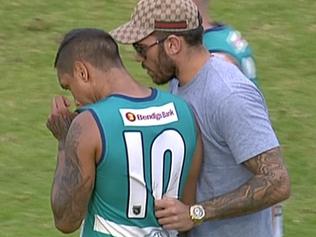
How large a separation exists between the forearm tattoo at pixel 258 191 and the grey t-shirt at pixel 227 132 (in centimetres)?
4

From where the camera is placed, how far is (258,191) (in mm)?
4547

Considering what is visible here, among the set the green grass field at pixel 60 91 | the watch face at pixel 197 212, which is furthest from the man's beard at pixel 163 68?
the green grass field at pixel 60 91

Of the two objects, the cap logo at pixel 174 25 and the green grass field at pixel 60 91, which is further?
the green grass field at pixel 60 91

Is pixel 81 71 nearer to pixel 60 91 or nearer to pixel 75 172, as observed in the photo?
pixel 75 172

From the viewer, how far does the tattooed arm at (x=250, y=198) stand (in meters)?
4.54

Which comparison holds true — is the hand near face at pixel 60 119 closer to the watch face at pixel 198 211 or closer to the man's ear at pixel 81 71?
the man's ear at pixel 81 71

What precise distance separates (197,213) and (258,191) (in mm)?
235

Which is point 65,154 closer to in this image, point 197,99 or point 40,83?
point 197,99

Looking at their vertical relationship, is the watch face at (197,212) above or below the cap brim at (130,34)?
below

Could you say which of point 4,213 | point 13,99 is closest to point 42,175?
point 4,213

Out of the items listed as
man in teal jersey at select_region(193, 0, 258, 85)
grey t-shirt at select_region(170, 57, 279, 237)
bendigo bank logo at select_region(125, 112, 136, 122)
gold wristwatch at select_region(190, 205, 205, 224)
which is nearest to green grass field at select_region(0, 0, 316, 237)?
man in teal jersey at select_region(193, 0, 258, 85)

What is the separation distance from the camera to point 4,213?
7562mm

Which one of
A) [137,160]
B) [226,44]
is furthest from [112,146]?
[226,44]

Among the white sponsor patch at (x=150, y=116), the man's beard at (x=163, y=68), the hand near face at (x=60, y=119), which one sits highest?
the man's beard at (x=163, y=68)
